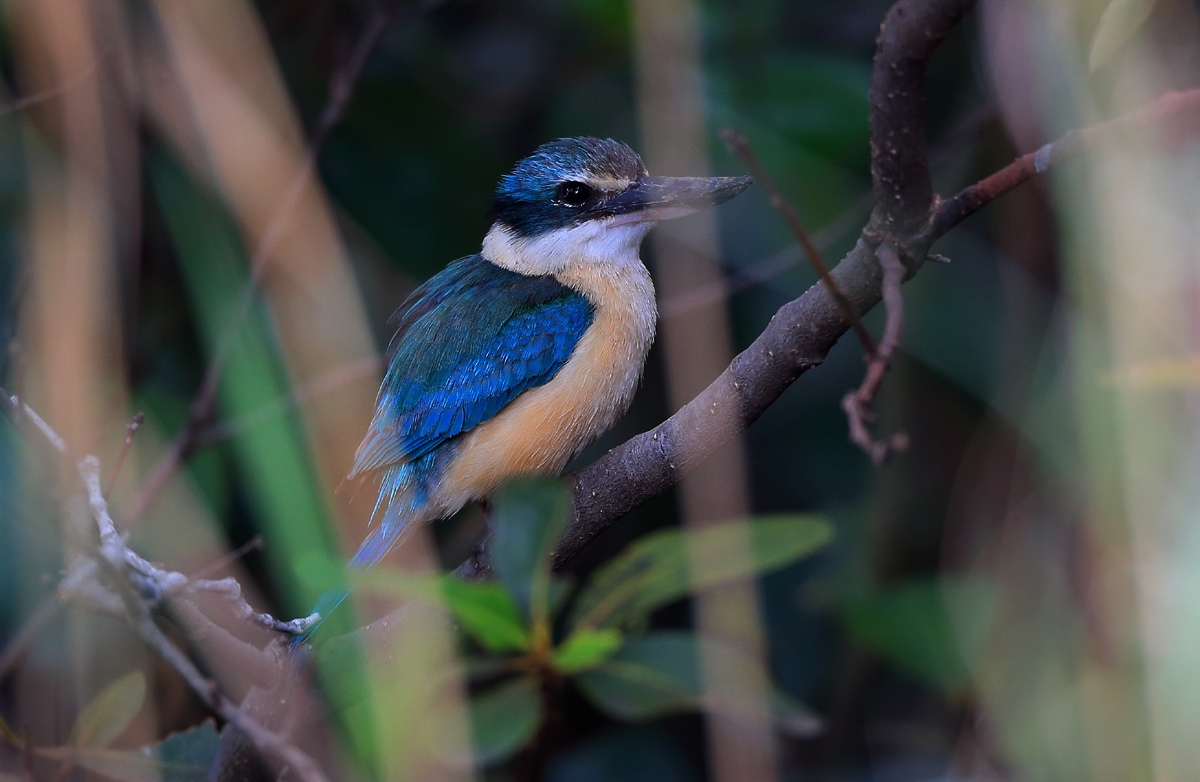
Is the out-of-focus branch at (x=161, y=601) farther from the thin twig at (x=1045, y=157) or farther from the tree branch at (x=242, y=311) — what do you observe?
the thin twig at (x=1045, y=157)

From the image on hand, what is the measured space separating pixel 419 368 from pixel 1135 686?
1787 millimetres

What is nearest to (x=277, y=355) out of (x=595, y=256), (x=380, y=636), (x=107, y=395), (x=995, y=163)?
(x=107, y=395)

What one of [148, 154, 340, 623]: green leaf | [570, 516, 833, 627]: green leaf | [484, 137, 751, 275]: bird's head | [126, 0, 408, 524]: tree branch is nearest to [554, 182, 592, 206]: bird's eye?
[484, 137, 751, 275]: bird's head

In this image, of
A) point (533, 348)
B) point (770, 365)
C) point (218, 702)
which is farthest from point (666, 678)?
point (533, 348)

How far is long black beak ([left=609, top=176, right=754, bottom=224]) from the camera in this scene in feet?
8.16

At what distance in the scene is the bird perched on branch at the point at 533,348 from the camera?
8.25 feet

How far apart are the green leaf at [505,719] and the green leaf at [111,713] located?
87 centimetres

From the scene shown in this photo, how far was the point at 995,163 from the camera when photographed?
11.4 feet

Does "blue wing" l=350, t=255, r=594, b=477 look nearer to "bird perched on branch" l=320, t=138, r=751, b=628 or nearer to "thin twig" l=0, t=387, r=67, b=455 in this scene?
"bird perched on branch" l=320, t=138, r=751, b=628

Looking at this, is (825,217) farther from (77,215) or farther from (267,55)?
(77,215)

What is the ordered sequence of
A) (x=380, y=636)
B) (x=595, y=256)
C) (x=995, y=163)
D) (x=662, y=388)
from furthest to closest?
(x=662, y=388), (x=995, y=163), (x=595, y=256), (x=380, y=636)

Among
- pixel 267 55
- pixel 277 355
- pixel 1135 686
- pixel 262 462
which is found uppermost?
pixel 267 55

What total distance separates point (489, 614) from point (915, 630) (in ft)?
A: 6.16

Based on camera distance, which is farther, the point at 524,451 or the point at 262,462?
the point at 262,462
